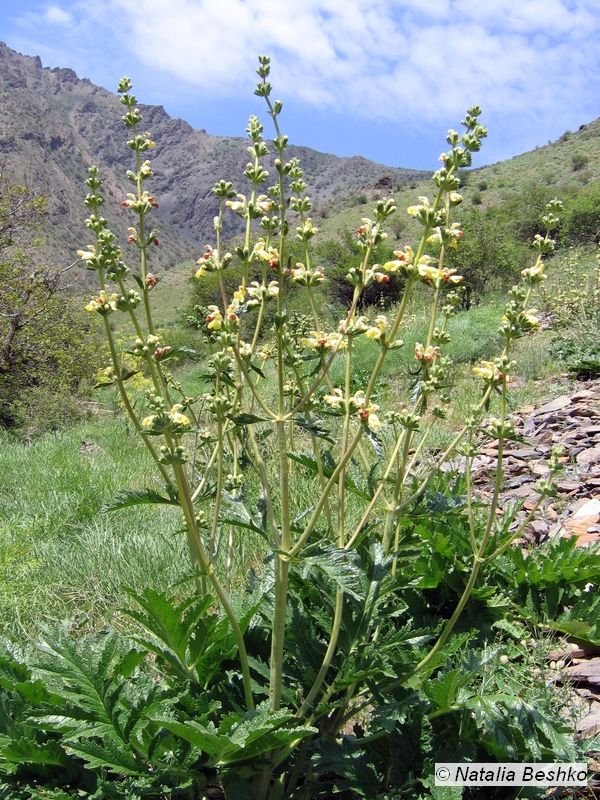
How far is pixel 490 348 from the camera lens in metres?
8.47

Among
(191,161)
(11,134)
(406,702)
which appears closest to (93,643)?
(406,702)

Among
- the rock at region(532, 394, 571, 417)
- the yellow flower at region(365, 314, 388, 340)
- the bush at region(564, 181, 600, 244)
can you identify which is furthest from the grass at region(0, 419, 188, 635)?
the bush at region(564, 181, 600, 244)

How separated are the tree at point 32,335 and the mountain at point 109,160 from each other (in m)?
42.8

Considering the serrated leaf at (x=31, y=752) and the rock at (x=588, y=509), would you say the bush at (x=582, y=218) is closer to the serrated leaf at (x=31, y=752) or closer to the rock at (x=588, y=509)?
the rock at (x=588, y=509)

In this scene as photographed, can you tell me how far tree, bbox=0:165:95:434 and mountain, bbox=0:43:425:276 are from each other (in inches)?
1685

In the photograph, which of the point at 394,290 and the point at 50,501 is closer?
the point at 50,501

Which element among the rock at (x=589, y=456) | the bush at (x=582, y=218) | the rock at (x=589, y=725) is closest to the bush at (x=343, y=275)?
the bush at (x=582, y=218)

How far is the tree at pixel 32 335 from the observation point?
1023cm

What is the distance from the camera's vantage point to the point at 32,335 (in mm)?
11047

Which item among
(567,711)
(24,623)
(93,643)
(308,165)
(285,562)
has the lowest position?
(24,623)

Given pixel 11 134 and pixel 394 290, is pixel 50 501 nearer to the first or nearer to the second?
pixel 394 290

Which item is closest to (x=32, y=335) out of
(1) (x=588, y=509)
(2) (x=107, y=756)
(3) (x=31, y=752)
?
(1) (x=588, y=509)

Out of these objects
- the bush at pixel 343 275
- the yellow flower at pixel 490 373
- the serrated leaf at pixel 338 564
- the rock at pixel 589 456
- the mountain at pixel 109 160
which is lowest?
the rock at pixel 589 456

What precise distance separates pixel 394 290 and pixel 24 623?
17322mm
